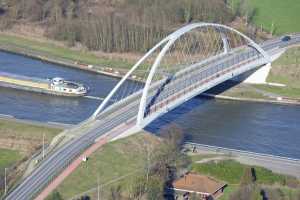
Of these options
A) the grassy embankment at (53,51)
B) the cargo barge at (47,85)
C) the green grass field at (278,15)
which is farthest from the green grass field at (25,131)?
the green grass field at (278,15)

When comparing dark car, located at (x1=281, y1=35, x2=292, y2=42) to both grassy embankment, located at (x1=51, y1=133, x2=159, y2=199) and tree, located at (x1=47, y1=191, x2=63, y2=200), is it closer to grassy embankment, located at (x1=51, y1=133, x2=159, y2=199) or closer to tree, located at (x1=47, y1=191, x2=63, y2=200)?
grassy embankment, located at (x1=51, y1=133, x2=159, y2=199)

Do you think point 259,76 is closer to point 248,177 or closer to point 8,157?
point 248,177

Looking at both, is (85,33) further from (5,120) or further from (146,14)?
(5,120)

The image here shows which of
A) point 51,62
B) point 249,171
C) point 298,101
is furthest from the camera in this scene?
point 51,62

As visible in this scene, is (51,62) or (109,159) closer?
(109,159)

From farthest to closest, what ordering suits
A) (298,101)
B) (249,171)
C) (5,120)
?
1. (298,101)
2. (5,120)
3. (249,171)

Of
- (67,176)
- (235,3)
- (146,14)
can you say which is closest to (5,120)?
(67,176)

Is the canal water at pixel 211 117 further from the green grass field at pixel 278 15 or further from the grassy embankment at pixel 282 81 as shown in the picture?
the green grass field at pixel 278 15
